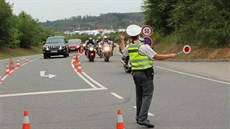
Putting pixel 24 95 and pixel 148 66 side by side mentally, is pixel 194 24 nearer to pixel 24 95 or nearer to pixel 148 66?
pixel 24 95

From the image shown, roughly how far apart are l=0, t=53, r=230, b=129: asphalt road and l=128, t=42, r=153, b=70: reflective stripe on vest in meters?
1.03

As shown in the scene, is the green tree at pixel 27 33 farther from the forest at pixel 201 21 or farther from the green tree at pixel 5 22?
the forest at pixel 201 21

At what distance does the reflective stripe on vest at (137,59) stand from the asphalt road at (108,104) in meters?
1.03

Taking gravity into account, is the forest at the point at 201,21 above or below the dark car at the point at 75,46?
above

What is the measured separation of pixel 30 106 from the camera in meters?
10.9

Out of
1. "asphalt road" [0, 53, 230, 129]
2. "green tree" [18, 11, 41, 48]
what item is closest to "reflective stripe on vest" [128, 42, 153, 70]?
"asphalt road" [0, 53, 230, 129]

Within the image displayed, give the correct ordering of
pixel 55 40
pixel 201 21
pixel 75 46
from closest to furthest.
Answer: pixel 201 21, pixel 55 40, pixel 75 46

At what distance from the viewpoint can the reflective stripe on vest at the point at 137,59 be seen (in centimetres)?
782

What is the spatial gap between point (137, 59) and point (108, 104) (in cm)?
327

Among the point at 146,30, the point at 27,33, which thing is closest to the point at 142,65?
the point at 146,30

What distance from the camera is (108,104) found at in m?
10.9

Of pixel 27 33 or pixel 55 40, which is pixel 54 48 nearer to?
pixel 55 40

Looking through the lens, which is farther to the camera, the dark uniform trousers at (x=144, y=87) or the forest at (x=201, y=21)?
the forest at (x=201, y=21)

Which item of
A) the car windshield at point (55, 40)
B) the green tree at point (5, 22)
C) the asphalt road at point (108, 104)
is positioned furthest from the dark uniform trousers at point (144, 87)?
the green tree at point (5, 22)
